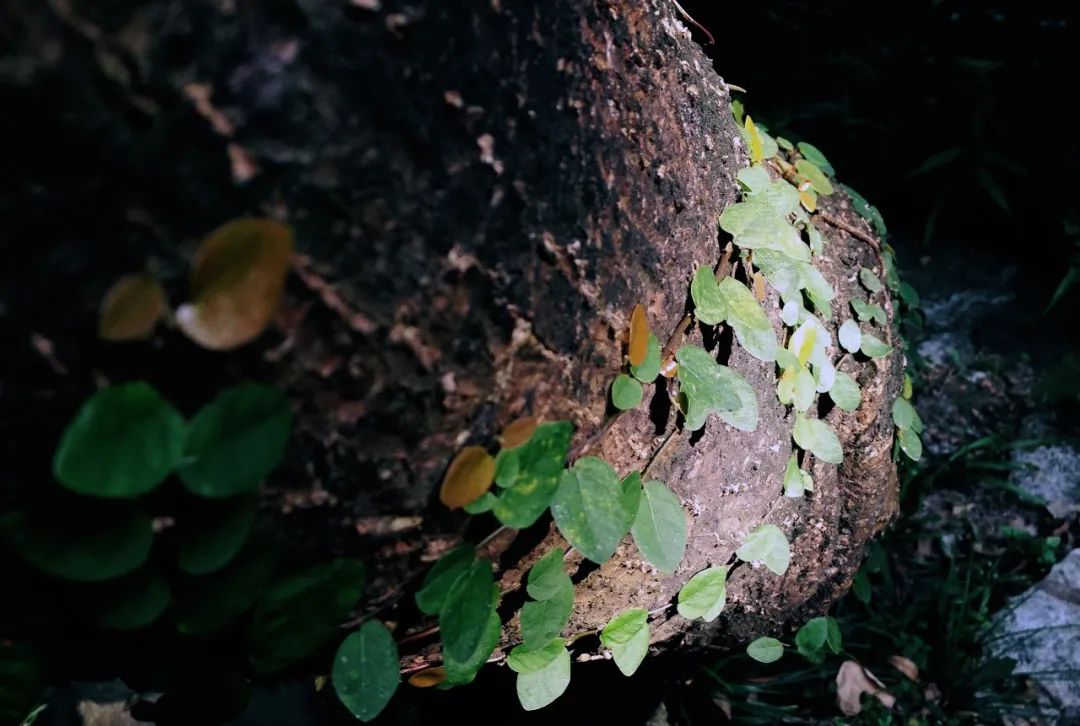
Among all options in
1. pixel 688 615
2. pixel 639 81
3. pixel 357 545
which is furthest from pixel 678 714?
pixel 639 81

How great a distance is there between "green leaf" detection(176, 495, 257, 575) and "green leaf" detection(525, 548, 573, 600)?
34 centimetres

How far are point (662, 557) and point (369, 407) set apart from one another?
384mm

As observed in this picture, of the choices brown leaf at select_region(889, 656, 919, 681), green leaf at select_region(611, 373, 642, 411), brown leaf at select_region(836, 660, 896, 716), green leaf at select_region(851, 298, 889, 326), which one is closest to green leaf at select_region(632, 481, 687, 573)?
green leaf at select_region(611, 373, 642, 411)

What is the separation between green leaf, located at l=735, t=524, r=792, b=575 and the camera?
3.31 feet

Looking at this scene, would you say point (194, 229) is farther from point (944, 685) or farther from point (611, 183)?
point (944, 685)

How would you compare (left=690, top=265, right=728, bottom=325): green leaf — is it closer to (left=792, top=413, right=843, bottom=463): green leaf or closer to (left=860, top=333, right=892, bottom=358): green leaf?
(left=792, top=413, right=843, bottom=463): green leaf

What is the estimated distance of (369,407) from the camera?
55cm

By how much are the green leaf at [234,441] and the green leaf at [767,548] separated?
2.42 ft

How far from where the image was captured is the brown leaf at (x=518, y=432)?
0.62 metres

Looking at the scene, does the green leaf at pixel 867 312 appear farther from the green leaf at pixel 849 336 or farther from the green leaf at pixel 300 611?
the green leaf at pixel 300 611

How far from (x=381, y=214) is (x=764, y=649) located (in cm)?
102

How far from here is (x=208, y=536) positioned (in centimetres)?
49

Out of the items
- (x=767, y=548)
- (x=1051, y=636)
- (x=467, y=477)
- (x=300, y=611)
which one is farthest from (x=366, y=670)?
(x=1051, y=636)

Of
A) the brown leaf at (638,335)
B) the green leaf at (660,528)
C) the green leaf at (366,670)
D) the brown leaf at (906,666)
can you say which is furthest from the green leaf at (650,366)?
the brown leaf at (906,666)
